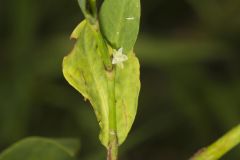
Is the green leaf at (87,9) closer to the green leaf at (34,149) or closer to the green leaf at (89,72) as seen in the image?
the green leaf at (89,72)

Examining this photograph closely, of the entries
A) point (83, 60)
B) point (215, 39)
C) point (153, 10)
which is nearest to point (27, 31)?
point (153, 10)

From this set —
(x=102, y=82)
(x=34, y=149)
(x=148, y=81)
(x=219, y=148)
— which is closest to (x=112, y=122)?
(x=102, y=82)

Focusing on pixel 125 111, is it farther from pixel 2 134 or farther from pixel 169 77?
pixel 169 77

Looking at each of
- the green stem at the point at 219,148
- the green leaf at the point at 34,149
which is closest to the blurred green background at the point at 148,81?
the green leaf at the point at 34,149

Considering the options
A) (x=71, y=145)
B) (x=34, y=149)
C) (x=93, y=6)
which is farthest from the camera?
(x=71, y=145)

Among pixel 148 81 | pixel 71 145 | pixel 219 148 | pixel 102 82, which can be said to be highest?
pixel 102 82

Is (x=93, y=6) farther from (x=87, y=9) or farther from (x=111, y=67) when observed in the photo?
(x=111, y=67)

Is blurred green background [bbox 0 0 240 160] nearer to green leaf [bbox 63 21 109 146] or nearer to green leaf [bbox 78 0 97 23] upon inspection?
green leaf [bbox 63 21 109 146]
